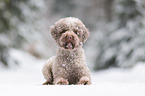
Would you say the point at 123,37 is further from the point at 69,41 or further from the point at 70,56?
the point at 69,41

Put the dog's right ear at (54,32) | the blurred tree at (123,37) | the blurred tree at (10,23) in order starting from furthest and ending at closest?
the blurred tree at (10,23) → the blurred tree at (123,37) → the dog's right ear at (54,32)

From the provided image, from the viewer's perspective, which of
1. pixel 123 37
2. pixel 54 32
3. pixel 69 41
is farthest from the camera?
pixel 123 37

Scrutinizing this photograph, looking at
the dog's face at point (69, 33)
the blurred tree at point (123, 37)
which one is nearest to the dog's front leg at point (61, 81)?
the dog's face at point (69, 33)

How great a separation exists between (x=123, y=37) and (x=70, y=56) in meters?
8.52

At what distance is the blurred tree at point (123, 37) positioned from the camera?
957 centimetres

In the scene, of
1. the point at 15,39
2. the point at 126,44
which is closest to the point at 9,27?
the point at 15,39

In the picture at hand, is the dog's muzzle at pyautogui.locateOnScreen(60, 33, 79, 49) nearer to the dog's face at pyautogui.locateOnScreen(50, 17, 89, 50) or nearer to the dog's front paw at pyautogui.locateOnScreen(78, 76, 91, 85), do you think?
the dog's face at pyautogui.locateOnScreen(50, 17, 89, 50)

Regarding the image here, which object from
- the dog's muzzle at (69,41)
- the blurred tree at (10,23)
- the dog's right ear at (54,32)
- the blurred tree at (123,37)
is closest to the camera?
the dog's muzzle at (69,41)

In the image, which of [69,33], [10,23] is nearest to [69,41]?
[69,33]

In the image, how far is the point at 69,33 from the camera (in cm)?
206

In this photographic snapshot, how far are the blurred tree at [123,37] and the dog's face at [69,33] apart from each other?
714 cm

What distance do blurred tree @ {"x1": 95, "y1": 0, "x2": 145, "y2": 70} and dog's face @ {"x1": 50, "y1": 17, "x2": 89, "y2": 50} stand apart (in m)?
7.14

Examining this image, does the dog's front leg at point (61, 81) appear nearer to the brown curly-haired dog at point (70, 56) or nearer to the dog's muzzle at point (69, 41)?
the brown curly-haired dog at point (70, 56)

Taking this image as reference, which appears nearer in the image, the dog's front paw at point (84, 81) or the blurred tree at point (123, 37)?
the dog's front paw at point (84, 81)
